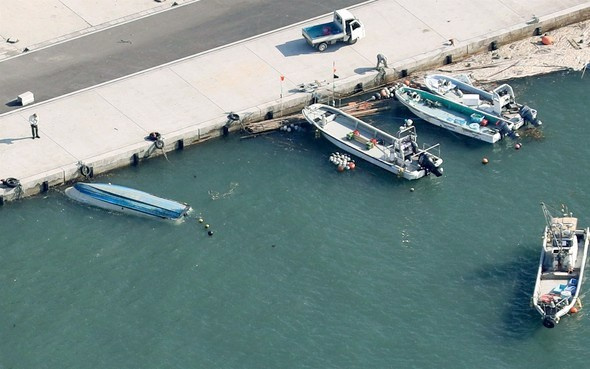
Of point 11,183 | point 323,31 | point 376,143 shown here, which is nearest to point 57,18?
point 323,31

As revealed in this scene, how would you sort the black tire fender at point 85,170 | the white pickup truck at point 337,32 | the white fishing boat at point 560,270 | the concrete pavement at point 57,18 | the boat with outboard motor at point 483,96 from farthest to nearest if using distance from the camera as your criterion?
1. the concrete pavement at point 57,18
2. the white pickup truck at point 337,32
3. the boat with outboard motor at point 483,96
4. the black tire fender at point 85,170
5. the white fishing boat at point 560,270

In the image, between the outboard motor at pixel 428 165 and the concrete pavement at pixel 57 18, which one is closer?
the outboard motor at pixel 428 165

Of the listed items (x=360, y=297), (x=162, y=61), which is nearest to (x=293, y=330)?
(x=360, y=297)

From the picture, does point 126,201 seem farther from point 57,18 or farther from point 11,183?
point 57,18

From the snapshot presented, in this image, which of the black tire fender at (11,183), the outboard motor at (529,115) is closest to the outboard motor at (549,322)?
the outboard motor at (529,115)

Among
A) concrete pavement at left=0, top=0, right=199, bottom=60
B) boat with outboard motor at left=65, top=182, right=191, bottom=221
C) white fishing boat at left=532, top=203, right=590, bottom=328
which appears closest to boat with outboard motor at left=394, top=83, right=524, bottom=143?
white fishing boat at left=532, top=203, right=590, bottom=328

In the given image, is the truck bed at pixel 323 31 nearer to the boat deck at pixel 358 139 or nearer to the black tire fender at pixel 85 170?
the boat deck at pixel 358 139

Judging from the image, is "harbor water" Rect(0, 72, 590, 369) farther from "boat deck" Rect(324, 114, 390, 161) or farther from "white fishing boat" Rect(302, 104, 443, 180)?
"boat deck" Rect(324, 114, 390, 161)
